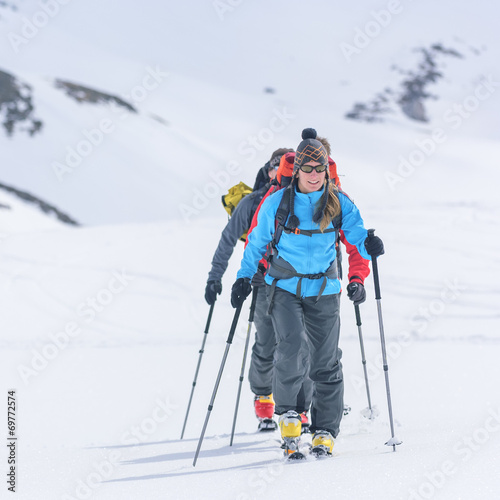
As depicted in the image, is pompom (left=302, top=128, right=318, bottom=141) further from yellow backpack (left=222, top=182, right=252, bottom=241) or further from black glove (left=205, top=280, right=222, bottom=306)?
black glove (left=205, top=280, right=222, bottom=306)

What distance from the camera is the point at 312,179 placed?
358 cm

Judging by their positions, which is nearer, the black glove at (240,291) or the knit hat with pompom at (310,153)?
the knit hat with pompom at (310,153)

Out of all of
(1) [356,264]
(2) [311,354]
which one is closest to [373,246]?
(1) [356,264]

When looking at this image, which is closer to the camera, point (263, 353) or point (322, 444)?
point (322, 444)

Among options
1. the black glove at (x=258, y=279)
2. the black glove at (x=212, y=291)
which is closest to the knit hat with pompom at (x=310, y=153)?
the black glove at (x=258, y=279)

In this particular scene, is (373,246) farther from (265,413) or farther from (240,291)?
(265,413)

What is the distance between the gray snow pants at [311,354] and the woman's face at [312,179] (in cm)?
69

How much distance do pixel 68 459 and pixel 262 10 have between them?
78.9 meters

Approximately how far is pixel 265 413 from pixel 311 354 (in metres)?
1.05

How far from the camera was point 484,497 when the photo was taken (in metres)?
2.39

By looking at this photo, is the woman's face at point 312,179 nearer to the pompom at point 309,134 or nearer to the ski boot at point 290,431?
the pompom at point 309,134

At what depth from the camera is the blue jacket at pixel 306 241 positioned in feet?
12.0

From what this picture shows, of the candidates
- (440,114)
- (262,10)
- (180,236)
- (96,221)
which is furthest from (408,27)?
(180,236)

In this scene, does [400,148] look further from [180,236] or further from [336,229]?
[336,229]
